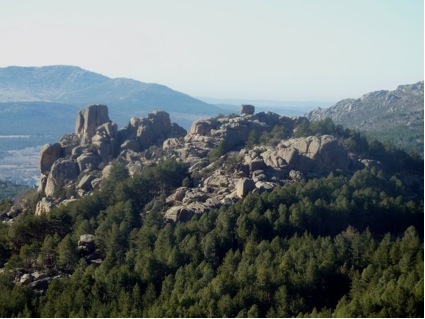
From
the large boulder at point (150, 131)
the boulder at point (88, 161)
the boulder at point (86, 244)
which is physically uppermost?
the large boulder at point (150, 131)

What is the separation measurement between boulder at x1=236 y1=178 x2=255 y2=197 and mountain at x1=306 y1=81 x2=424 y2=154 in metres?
75.5

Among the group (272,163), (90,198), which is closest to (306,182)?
(272,163)

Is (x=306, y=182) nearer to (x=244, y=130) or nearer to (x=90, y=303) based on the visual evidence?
(x=244, y=130)

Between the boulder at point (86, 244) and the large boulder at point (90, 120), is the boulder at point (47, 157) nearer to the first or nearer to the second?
the large boulder at point (90, 120)

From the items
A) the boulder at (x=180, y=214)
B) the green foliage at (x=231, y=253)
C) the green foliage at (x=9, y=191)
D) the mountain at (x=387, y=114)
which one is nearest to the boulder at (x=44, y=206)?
the green foliage at (x=231, y=253)

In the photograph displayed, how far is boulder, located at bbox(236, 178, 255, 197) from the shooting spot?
47.5m

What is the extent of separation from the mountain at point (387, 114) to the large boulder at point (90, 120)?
66.4 m

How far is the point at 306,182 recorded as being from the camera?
51875mm

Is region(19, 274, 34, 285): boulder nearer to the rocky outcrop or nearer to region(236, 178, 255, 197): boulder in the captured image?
the rocky outcrop

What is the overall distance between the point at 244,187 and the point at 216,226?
6.08 metres

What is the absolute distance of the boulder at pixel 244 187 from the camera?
156 feet

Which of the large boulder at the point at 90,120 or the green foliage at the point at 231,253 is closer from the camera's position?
the green foliage at the point at 231,253

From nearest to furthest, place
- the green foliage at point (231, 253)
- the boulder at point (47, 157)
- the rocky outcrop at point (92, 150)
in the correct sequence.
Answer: the green foliage at point (231, 253) < the rocky outcrop at point (92, 150) < the boulder at point (47, 157)

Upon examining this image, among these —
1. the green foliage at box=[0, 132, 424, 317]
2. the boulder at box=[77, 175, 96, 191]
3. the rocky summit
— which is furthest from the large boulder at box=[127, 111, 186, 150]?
the green foliage at box=[0, 132, 424, 317]
